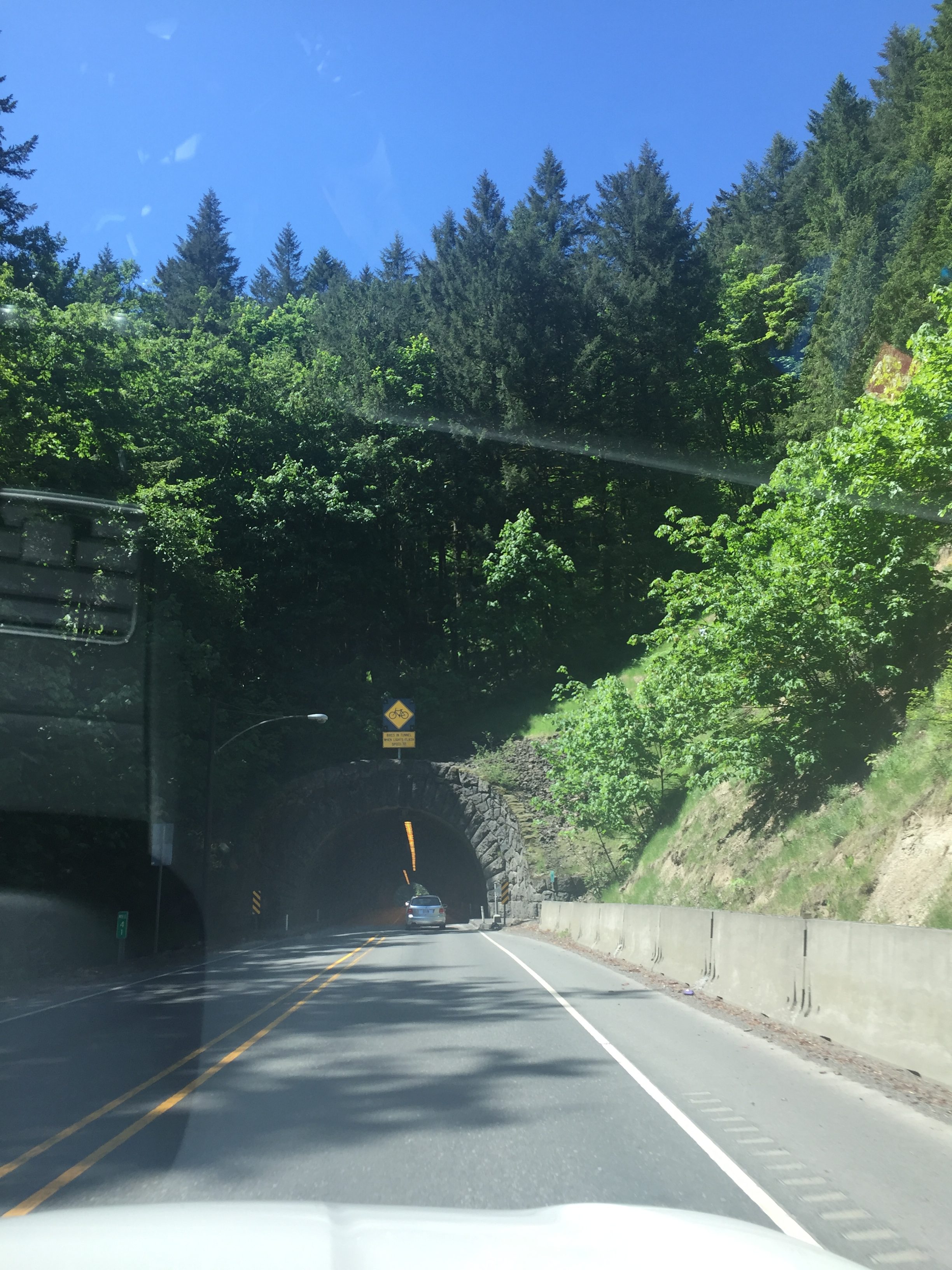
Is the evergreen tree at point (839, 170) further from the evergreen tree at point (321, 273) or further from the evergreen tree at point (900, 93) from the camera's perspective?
the evergreen tree at point (321, 273)

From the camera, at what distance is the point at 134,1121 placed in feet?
22.4

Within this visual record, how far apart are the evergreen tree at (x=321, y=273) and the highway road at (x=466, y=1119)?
85.8 metres

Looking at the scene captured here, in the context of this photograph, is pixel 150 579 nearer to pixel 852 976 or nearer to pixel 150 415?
pixel 150 415

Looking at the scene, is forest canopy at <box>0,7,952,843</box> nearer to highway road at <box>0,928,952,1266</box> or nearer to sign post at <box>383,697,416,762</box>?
sign post at <box>383,697,416,762</box>

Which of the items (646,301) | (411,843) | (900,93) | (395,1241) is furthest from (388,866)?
(395,1241)

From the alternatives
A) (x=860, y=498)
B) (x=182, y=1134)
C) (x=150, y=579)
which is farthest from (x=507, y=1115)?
(x=150, y=579)

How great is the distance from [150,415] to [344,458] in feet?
35.3

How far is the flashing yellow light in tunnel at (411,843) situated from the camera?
59688 mm

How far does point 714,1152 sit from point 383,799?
39729 millimetres

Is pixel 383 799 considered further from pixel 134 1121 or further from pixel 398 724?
pixel 134 1121

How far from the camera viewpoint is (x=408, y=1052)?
9.42 metres

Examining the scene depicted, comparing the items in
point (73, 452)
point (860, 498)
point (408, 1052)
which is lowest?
point (408, 1052)

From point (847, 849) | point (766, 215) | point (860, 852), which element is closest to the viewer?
point (860, 852)

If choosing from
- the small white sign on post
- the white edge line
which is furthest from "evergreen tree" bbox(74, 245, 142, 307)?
the white edge line
